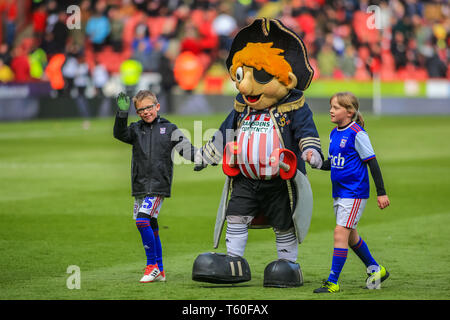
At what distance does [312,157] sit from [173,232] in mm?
3510

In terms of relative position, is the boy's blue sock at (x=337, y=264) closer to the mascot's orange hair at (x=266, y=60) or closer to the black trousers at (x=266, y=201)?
the black trousers at (x=266, y=201)

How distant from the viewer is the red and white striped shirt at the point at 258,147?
23.0 ft

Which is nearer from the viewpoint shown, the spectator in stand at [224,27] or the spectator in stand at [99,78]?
the spectator in stand at [99,78]

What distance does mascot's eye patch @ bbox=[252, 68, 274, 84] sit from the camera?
7.21 metres

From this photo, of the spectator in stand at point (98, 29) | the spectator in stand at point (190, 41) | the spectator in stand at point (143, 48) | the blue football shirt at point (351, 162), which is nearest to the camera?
the blue football shirt at point (351, 162)

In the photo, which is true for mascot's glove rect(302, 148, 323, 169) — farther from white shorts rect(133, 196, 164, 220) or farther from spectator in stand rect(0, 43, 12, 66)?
spectator in stand rect(0, 43, 12, 66)

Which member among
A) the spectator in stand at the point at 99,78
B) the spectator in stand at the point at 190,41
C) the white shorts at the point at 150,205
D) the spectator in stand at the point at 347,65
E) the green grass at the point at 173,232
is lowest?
the green grass at the point at 173,232

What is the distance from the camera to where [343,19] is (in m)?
33.4

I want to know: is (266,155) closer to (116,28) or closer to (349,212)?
(349,212)

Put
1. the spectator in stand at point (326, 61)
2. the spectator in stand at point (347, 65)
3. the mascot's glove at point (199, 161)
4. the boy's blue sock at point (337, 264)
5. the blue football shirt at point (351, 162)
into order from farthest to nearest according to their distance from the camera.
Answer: the spectator in stand at point (347, 65) → the spectator in stand at point (326, 61) → the mascot's glove at point (199, 161) → the blue football shirt at point (351, 162) → the boy's blue sock at point (337, 264)

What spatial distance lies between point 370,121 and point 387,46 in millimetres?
7146

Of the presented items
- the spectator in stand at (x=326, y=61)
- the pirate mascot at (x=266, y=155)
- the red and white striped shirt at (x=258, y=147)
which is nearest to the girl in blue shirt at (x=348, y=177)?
the pirate mascot at (x=266, y=155)

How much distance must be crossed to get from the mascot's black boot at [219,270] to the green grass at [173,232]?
85mm

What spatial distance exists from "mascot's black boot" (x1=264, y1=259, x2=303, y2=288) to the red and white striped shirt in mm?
691
